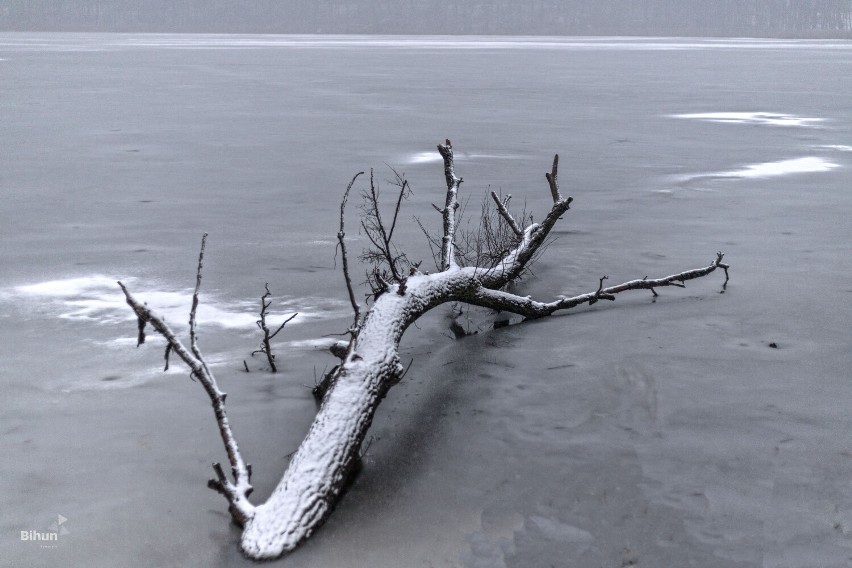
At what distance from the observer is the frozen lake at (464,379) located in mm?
3041

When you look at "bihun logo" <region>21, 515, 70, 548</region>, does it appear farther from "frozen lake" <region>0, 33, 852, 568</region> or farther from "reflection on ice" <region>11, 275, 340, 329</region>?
"reflection on ice" <region>11, 275, 340, 329</region>

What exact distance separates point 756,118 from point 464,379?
15479 millimetres

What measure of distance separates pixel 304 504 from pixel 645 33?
565 feet

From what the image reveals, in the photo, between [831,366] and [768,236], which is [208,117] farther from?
[831,366]

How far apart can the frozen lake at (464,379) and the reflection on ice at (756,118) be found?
5.88 m

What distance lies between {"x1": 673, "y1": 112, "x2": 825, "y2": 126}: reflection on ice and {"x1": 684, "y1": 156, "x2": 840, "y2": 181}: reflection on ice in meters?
5.21

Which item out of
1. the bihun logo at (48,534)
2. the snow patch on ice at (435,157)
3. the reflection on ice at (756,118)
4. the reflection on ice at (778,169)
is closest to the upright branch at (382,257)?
the bihun logo at (48,534)

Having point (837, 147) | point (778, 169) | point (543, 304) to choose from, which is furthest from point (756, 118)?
point (543, 304)

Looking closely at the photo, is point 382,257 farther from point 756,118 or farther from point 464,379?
point 756,118

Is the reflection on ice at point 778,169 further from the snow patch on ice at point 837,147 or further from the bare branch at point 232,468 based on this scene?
the bare branch at point 232,468

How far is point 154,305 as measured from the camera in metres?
5.45

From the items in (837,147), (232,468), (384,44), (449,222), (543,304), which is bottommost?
(837,147)

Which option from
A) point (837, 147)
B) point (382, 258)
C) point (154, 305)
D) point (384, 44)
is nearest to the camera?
point (154, 305)

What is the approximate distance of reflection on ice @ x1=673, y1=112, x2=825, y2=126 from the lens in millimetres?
17094
